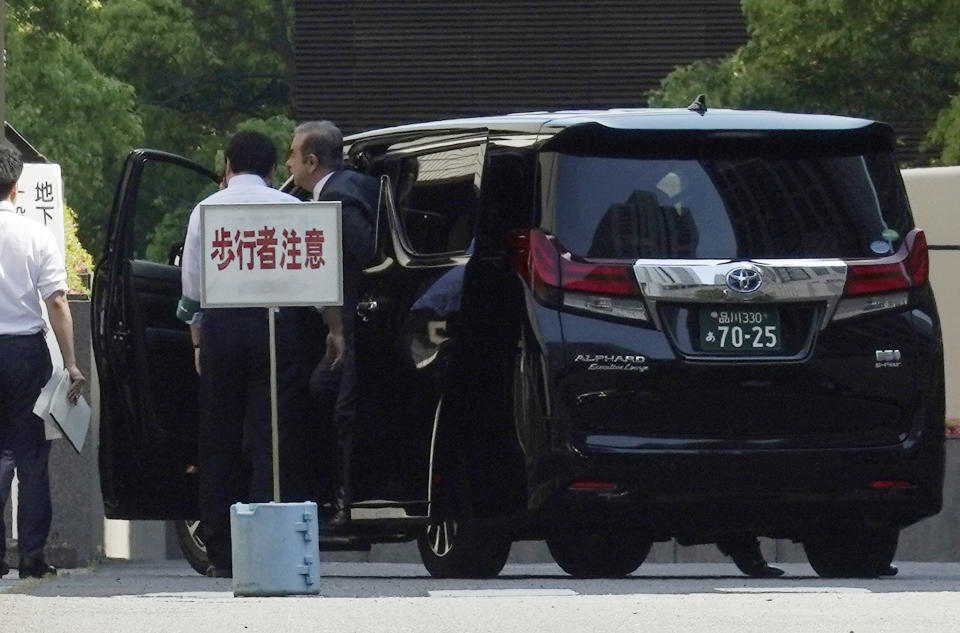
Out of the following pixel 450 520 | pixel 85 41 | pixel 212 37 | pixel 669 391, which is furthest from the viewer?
pixel 212 37

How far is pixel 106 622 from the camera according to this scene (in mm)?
8297

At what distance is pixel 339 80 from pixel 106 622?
102 ft

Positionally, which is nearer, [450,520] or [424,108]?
[450,520]

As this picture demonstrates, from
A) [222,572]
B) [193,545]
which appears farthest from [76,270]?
[222,572]

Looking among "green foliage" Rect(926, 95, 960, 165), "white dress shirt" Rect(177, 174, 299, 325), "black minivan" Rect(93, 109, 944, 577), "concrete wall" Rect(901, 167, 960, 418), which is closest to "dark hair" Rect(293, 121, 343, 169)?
"white dress shirt" Rect(177, 174, 299, 325)

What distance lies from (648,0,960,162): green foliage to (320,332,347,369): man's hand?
16365 millimetres

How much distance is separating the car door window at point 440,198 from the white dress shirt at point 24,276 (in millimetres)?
1443

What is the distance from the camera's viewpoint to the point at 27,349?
11.0 meters

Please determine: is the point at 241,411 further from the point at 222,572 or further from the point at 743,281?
the point at 743,281

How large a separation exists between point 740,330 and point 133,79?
3948 cm

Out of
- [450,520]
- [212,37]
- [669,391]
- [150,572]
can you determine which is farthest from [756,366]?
[212,37]

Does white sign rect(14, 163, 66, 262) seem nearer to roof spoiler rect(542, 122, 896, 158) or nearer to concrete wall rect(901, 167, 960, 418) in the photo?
roof spoiler rect(542, 122, 896, 158)

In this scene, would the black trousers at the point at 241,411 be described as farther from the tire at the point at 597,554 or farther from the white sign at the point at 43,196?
the white sign at the point at 43,196

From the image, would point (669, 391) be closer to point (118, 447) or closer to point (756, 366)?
point (756, 366)
